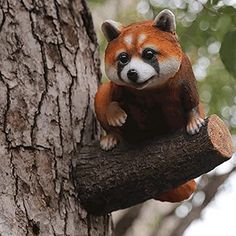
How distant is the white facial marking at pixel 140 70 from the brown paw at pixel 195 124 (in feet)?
0.61

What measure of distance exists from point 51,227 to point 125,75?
0.47 meters

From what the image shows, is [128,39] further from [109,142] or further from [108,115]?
[109,142]

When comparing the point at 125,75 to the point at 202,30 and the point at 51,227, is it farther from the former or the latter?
the point at 202,30

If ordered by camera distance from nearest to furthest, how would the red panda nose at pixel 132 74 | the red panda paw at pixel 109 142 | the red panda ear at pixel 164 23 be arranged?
the red panda nose at pixel 132 74 < the red panda ear at pixel 164 23 < the red panda paw at pixel 109 142

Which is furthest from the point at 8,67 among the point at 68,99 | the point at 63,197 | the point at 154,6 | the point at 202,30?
the point at 154,6

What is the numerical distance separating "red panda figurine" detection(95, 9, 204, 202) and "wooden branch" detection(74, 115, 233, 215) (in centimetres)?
3

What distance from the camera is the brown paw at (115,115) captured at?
157 cm

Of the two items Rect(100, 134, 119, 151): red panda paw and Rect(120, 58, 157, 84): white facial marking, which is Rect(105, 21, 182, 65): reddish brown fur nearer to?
Rect(120, 58, 157, 84): white facial marking

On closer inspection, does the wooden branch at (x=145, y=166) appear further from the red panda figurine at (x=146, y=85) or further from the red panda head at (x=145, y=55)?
the red panda head at (x=145, y=55)

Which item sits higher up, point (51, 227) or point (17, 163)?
point (17, 163)

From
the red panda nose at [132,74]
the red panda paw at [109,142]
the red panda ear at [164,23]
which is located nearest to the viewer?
the red panda nose at [132,74]

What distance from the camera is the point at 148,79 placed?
1.44m

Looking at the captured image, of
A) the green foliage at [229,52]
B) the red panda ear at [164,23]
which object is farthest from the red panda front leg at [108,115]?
the green foliage at [229,52]

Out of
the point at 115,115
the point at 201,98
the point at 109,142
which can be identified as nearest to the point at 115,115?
the point at 115,115
